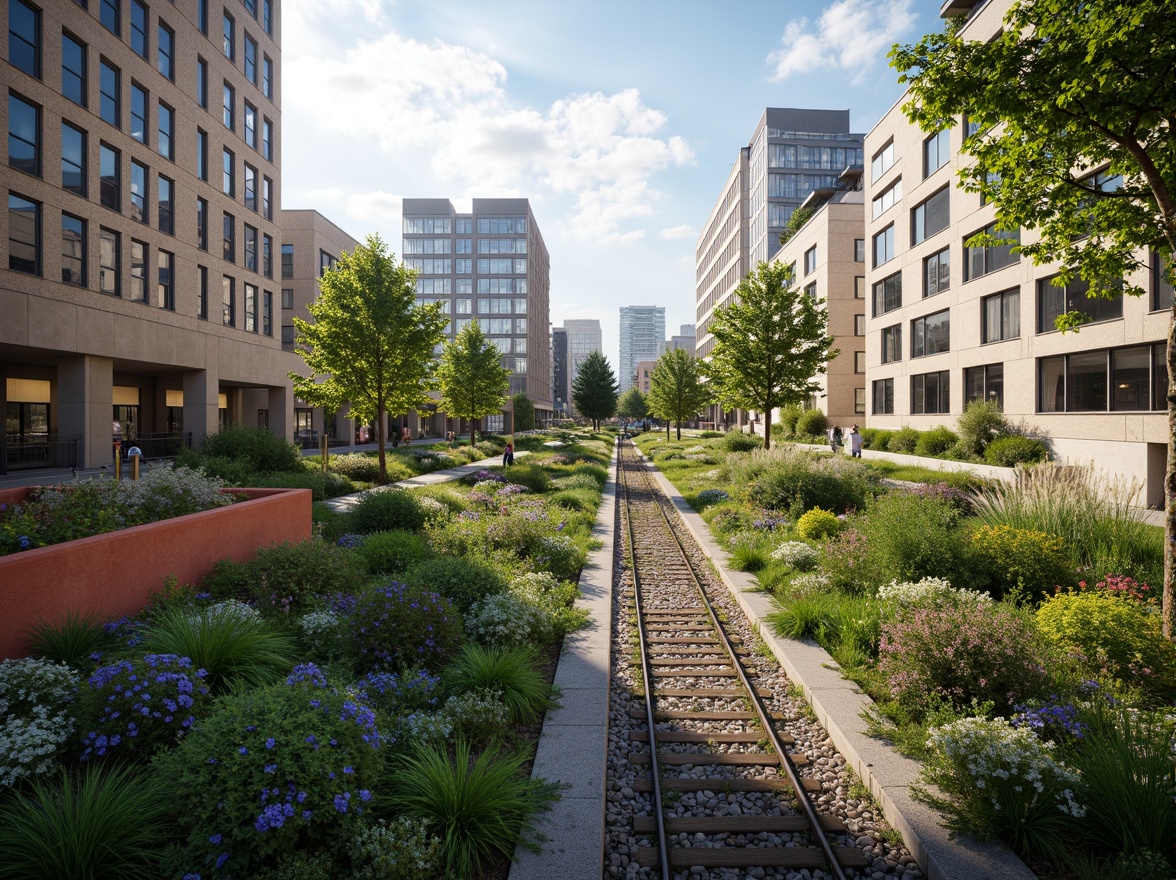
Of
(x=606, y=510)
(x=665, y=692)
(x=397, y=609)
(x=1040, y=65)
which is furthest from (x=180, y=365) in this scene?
(x=1040, y=65)

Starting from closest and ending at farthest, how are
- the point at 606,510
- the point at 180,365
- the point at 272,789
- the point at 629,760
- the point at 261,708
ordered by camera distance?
the point at 272,789 → the point at 261,708 → the point at 629,760 → the point at 606,510 → the point at 180,365

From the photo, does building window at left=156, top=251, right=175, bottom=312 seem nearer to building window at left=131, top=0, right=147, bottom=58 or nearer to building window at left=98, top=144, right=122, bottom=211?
building window at left=98, top=144, right=122, bottom=211

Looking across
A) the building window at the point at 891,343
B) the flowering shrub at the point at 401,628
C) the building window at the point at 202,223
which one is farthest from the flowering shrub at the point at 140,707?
the building window at the point at 891,343

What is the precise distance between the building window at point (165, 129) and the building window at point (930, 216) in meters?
36.0

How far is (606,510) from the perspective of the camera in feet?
60.1

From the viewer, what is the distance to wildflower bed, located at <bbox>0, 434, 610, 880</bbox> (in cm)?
325

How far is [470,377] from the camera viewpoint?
39375mm

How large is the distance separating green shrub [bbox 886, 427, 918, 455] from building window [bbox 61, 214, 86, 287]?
116 ft

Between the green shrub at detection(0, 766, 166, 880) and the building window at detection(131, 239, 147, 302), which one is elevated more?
the building window at detection(131, 239, 147, 302)

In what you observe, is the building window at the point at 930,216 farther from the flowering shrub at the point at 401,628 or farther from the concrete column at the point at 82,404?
the concrete column at the point at 82,404

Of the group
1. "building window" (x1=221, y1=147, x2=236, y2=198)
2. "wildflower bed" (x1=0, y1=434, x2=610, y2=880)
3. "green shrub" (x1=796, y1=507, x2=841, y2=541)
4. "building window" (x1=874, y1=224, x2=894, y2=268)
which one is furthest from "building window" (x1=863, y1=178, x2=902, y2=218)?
"building window" (x1=221, y1=147, x2=236, y2=198)

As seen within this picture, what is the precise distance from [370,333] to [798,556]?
16953mm

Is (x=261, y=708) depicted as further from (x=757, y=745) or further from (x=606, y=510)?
(x=606, y=510)

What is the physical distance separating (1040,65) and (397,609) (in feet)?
28.9
